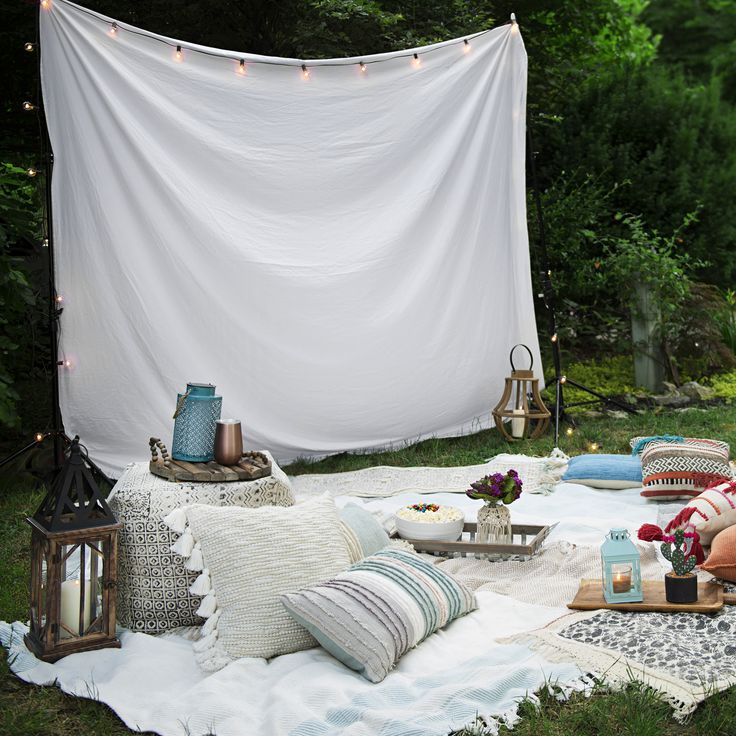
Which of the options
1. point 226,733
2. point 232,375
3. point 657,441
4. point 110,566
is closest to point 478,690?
point 226,733

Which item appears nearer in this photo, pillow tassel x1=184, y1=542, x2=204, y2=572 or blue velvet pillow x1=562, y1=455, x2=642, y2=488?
pillow tassel x1=184, y1=542, x2=204, y2=572

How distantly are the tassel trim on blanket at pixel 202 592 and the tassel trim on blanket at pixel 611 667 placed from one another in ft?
2.20

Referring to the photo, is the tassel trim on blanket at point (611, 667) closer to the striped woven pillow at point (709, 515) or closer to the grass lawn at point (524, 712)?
the grass lawn at point (524, 712)

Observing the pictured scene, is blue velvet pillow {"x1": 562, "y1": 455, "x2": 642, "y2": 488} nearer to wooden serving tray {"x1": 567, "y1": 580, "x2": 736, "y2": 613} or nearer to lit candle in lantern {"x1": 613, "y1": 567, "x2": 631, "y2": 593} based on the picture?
wooden serving tray {"x1": 567, "y1": 580, "x2": 736, "y2": 613}

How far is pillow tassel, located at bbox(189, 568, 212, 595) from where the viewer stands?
232cm

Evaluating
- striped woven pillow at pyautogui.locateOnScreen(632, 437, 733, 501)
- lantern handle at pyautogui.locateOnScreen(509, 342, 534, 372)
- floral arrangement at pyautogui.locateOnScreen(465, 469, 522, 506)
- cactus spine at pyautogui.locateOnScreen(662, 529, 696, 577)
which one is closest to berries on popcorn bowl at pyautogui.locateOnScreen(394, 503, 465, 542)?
floral arrangement at pyautogui.locateOnScreen(465, 469, 522, 506)

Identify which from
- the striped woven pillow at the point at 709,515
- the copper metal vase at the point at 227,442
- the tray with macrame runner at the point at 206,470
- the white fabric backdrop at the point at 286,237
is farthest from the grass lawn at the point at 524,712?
the white fabric backdrop at the point at 286,237

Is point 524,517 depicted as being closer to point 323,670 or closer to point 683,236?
point 323,670

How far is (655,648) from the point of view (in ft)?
7.17

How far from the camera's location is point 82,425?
4.01 meters

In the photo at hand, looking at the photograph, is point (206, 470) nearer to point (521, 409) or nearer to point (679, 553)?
point (679, 553)

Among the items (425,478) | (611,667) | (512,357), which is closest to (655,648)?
(611,667)

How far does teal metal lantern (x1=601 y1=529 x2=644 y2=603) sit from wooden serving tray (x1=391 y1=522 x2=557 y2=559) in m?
0.42

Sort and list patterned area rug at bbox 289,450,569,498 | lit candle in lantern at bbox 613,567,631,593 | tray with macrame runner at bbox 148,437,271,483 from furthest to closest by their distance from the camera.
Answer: patterned area rug at bbox 289,450,569,498, tray with macrame runner at bbox 148,437,271,483, lit candle in lantern at bbox 613,567,631,593
